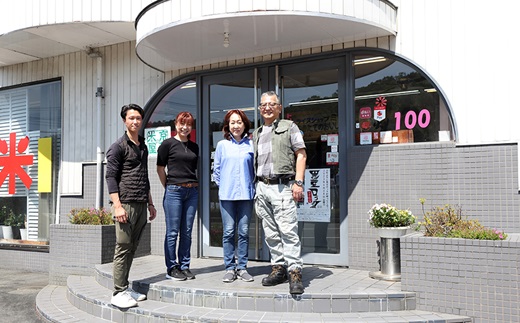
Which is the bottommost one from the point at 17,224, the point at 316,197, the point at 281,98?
the point at 17,224

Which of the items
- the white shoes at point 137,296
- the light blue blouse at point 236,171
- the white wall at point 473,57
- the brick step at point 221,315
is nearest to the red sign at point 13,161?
the brick step at point 221,315

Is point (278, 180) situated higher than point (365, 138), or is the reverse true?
point (365, 138)

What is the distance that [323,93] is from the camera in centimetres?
604

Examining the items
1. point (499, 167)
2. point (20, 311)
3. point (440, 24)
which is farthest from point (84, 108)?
point (499, 167)

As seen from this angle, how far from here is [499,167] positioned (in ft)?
16.3

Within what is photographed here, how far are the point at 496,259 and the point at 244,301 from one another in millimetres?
2246

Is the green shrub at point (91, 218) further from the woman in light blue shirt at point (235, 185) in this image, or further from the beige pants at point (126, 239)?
the woman in light blue shirt at point (235, 185)

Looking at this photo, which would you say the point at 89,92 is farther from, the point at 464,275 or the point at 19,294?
the point at 464,275

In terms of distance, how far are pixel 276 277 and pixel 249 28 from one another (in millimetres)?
2716

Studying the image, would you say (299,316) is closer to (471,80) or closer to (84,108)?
(471,80)

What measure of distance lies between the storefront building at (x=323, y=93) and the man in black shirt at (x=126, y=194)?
1.49 meters

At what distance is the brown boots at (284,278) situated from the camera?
4.21 meters

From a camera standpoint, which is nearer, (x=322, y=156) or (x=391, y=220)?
(x=391, y=220)

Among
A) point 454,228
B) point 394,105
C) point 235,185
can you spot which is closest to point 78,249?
point 235,185
